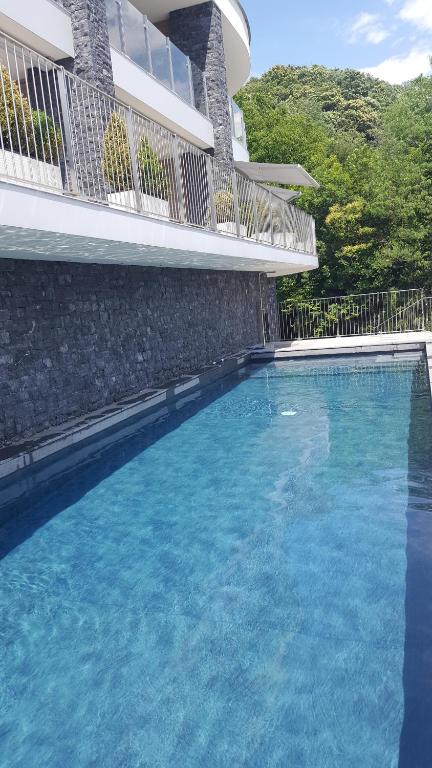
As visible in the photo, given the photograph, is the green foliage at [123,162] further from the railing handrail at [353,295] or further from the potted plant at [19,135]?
the railing handrail at [353,295]

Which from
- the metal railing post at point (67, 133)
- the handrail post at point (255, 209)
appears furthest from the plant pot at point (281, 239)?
the metal railing post at point (67, 133)

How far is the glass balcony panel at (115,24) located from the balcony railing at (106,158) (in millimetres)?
2351

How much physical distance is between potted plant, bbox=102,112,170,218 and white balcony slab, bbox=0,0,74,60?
9.46 feet

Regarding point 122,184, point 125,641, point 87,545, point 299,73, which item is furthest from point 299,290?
point 299,73

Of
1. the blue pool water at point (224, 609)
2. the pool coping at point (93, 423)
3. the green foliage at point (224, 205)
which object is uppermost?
the green foliage at point (224, 205)

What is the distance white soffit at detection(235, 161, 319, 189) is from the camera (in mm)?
16938

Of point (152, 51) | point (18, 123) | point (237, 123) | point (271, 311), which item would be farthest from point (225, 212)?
point (271, 311)

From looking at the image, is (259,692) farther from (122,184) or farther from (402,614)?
(122,184)

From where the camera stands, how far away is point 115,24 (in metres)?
12.5

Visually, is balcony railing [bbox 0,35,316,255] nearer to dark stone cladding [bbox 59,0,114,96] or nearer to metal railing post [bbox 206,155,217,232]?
metal railing post [bbox 206,155,217,232]

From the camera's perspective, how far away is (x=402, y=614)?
4168 mm

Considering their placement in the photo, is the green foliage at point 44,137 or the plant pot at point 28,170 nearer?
the plant pot at point 28,170

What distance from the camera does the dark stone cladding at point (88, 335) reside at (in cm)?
914

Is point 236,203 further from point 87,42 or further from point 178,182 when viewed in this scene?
point 87,42
